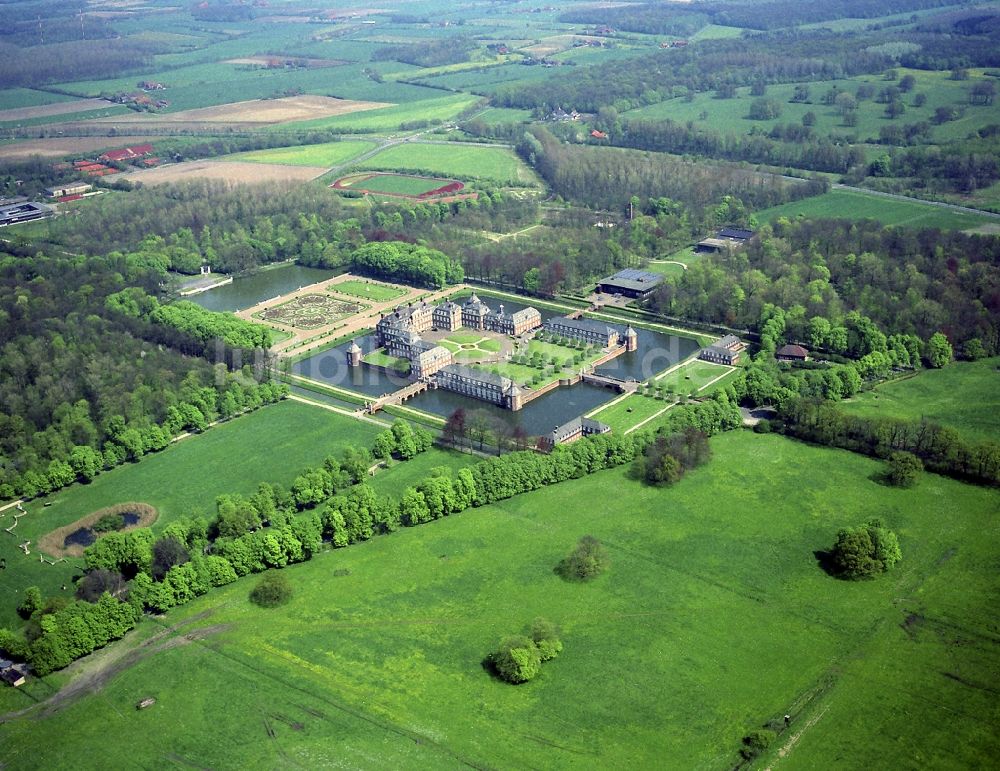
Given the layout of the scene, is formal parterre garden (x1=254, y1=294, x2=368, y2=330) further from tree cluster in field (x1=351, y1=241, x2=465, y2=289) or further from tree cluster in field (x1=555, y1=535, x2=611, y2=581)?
tree cluster in field (x1=555, y1=535, x2=611, y2=581)

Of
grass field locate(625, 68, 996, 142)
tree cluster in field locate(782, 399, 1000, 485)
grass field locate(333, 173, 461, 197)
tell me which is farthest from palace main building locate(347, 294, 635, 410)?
grass field locate(625, 68, 996, 142)

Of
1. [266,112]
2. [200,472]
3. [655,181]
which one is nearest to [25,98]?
[266,112]

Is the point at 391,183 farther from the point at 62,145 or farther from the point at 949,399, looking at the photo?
the point at 949,399

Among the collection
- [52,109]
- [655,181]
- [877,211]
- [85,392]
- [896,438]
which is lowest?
[85,392]

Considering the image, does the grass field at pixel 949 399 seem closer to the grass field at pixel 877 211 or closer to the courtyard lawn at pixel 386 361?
the courtyard lawn at pixel 386 361

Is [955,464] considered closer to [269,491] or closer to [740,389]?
[740,389]

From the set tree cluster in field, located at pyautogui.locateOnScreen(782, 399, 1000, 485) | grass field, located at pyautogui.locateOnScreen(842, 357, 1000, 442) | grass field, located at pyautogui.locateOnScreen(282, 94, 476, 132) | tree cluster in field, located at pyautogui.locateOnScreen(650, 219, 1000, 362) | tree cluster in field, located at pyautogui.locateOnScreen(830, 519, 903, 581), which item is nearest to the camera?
tree cluster in field, located at pyautogui.locateOnScreen(830, 519, 903, 581)
